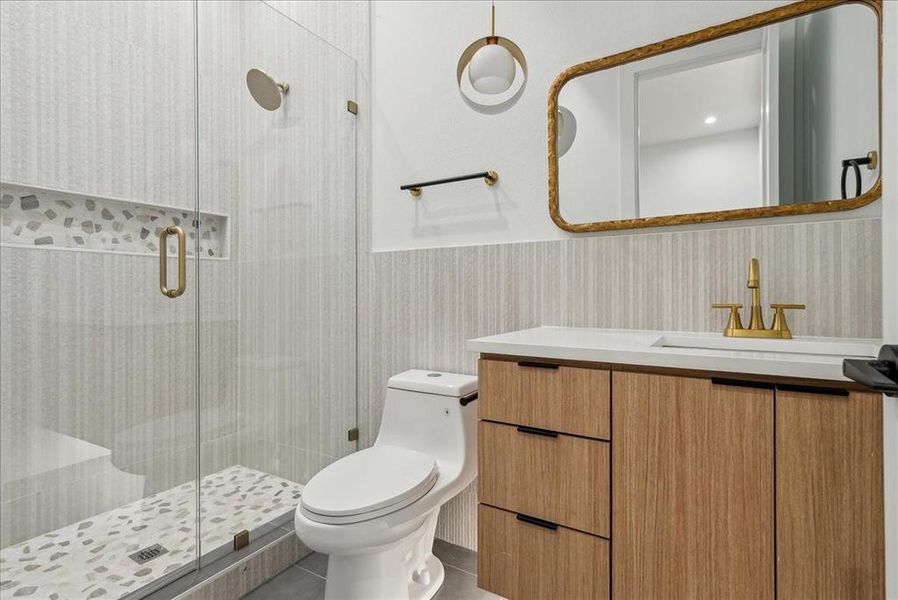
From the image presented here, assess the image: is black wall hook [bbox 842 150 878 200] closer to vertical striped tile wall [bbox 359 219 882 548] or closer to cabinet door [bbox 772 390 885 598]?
vertical striped tile wall [bbox 359 219 882 548]

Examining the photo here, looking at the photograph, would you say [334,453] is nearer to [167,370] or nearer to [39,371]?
[167,370]

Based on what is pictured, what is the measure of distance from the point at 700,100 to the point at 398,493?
58.3 inches

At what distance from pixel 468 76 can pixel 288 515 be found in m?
1.90

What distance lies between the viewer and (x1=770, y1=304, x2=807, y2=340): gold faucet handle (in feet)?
3.89

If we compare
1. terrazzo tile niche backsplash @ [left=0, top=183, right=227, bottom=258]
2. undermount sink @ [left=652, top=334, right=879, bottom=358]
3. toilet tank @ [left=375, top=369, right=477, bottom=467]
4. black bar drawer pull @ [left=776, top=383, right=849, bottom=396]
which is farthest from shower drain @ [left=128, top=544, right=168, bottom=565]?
black bar drawer pull @ [left=776, top=383, right=849, bottom=396]

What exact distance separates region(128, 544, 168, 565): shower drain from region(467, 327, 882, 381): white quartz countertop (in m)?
1.25

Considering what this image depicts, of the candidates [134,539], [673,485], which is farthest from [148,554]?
[673,485]

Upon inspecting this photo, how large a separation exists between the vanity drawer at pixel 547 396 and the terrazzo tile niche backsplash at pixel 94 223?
1111 millimetres

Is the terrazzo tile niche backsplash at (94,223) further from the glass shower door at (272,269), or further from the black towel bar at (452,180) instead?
the black towel bar at (452,180)

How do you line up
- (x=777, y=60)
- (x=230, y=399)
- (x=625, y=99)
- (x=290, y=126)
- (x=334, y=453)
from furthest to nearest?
(x=334, y=453) < (x=290, y=126) < (x=230, y=399) < (x=625, y=99) < (x=777, y=60)

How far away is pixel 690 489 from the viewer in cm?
93

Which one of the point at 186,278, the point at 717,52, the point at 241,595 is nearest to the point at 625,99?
the point at 717,52

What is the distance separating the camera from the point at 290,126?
1.82 m

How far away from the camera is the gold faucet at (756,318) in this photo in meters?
1.19
